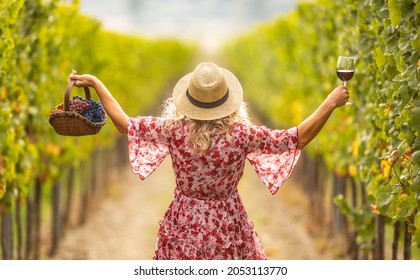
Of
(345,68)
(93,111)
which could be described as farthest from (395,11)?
(93,111)

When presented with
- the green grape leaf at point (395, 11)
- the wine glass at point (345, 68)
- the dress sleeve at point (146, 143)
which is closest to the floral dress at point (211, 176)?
the dress sleeve at point (146, 143)

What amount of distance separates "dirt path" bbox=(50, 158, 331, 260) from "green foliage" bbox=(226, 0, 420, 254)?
1.37m

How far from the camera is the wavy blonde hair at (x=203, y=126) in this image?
3719mm

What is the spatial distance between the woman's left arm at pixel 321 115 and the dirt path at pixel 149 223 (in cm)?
481

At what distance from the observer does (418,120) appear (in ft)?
11.5

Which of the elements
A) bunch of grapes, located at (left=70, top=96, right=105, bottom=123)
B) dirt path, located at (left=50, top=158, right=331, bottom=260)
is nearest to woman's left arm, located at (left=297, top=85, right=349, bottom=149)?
bunch of grapes, located at (left=70, top=96, right=105, bottom=123)

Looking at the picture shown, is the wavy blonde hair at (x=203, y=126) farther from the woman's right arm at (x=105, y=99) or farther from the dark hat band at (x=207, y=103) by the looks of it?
the woman's right arm at (x=105, y=99)

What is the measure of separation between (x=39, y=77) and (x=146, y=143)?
10.7 feet

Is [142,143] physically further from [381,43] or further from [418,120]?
[381,43]

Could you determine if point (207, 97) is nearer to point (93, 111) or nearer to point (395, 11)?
point (93, 111)

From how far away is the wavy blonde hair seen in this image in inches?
146

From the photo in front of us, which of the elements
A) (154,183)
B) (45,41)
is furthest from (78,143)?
(154,183)

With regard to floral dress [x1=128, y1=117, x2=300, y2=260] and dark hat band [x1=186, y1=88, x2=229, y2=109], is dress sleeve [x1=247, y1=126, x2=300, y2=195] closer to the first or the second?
floral dress [x1=128, y1=117, x2=300, y2=260]
